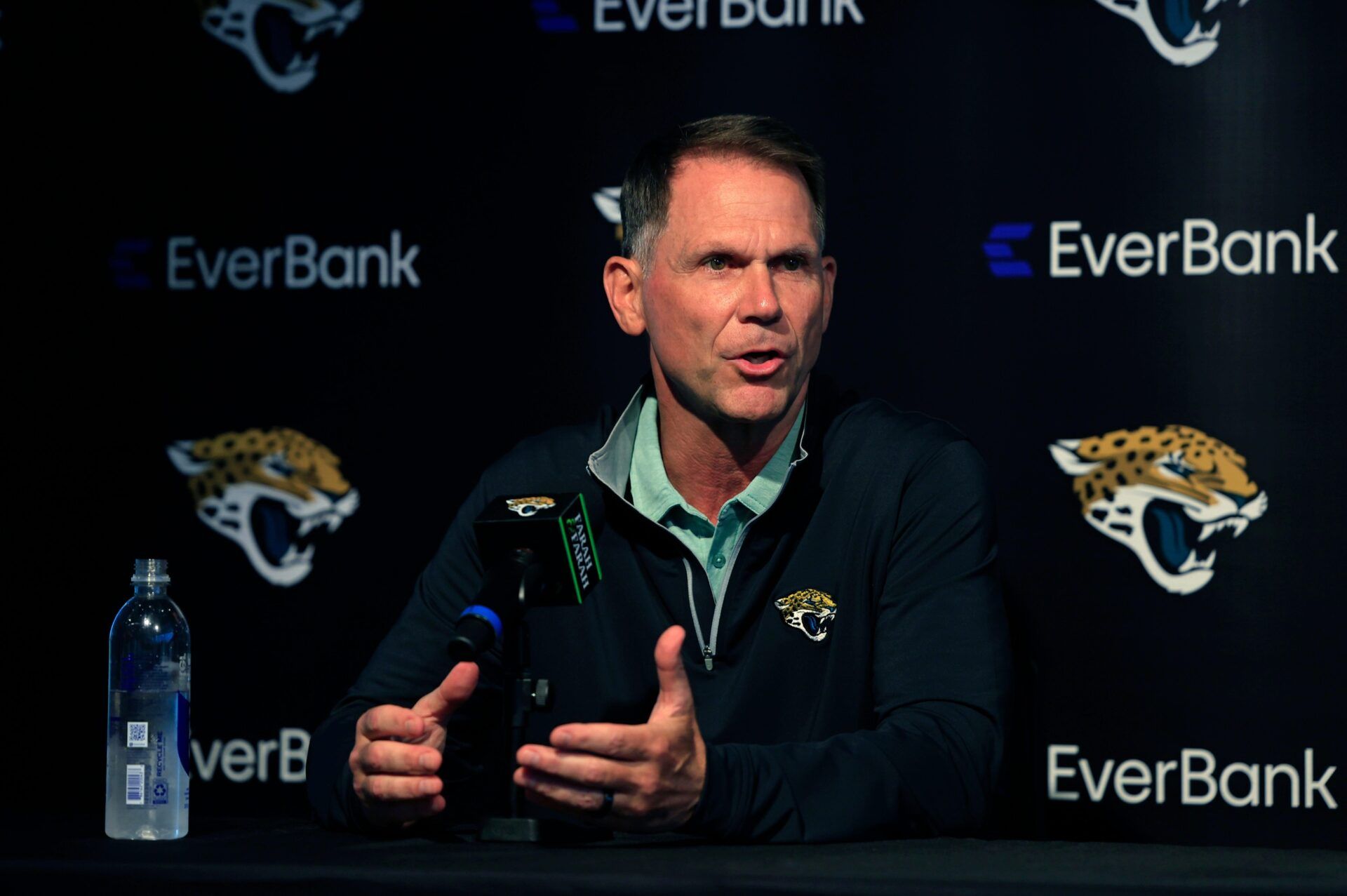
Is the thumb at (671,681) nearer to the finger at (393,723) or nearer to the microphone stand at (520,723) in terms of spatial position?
the microphone stand at (520,723)

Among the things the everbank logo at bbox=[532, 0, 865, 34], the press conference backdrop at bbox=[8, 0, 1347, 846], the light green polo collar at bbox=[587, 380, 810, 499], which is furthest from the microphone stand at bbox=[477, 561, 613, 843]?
the everbank logo at bbox=[532, 0, 865, 34]

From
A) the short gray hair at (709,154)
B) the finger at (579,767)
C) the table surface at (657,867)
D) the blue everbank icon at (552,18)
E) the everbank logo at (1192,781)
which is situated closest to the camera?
the table surface at (657,867)

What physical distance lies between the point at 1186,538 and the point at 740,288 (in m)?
1.03

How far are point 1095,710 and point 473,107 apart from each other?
5.37 ft

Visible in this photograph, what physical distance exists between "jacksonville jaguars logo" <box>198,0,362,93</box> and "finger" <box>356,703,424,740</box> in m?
1.70

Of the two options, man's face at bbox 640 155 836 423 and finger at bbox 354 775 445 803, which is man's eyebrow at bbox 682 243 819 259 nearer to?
man's face at bbox 640 155 836 423

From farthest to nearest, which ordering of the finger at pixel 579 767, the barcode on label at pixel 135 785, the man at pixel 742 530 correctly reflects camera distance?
1. the man at pixel 742 530
2. the barcode on label at pixel 135 785
3. the finger at pixel 579 767

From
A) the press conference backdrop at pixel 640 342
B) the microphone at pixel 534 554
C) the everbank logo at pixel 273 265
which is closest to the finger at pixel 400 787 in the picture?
the microphone at pixel 534 554

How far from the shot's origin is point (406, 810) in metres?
1.56

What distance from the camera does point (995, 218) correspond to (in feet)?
8.63

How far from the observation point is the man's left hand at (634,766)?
4.55ft

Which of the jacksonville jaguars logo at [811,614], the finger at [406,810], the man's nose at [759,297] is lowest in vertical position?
the finger at [406,810]

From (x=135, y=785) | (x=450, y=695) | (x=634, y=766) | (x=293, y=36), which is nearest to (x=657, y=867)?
(x=634, y=766)

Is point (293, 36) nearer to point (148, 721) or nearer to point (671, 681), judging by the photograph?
point (148, 721)
